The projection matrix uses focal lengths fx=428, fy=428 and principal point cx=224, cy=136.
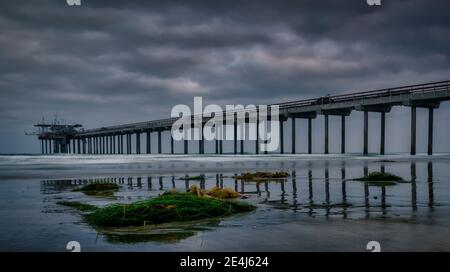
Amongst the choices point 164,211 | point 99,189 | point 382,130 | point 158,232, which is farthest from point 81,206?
point 382,130

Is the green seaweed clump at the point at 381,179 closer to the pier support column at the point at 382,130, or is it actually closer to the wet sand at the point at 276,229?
the wet sand at the point at 276,229

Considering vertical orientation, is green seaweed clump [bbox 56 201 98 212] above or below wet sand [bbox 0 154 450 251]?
below

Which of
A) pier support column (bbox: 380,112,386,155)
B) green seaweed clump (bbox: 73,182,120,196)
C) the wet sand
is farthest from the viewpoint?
pier support column (bbox: 380,112,386,155)

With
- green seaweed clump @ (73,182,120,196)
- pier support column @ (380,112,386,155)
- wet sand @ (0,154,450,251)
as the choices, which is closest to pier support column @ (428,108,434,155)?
pier support column @ (380,112,386,155)

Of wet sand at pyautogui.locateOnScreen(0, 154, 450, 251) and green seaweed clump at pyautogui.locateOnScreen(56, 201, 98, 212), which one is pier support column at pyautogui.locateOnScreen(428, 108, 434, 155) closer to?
wet sand at pyautogui.locateOnScreen(0, 154, 450, 251)

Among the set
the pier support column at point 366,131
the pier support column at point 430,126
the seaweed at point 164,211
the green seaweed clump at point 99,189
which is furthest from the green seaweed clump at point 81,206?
the pier support column at point 366,131

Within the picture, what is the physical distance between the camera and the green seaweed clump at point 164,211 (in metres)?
6.40

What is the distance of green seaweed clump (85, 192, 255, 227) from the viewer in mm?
6402

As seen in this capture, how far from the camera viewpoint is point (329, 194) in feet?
33.4

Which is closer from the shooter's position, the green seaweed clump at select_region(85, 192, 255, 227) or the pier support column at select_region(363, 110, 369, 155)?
the green seaweed clump at select_region(85, 192, 255, 227)

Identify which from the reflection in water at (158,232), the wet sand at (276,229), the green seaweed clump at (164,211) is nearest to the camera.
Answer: the wet sand at (276,229)

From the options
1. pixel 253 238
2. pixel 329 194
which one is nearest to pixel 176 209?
pixel 253 238

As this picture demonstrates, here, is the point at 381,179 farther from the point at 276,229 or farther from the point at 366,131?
the point at 366,131
